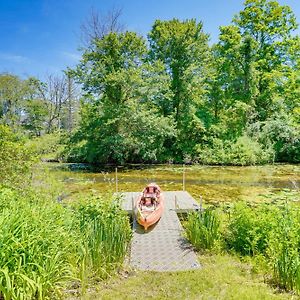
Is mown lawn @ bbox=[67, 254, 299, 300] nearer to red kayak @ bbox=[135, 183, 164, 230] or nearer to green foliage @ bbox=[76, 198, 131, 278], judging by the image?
green foliage @ bbox=[76, 198, 131, 278]

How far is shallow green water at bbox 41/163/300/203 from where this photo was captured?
39.9 feet

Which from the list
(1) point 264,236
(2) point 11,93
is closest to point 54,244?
(1) point 264,236

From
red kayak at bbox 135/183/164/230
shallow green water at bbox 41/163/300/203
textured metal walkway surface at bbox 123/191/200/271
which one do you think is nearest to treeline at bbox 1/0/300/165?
shallow green water at bbox 41/163/300/203

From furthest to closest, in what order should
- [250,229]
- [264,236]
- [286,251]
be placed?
[250,229] < [264,236] < [286,251]

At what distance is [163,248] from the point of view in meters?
6.32

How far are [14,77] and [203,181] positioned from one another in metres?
24.7

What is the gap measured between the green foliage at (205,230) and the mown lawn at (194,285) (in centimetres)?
68

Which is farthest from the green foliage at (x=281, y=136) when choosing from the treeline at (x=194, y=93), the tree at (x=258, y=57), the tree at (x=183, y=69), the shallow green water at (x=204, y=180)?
the tree at (x=183, y=69)

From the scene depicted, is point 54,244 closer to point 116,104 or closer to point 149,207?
point 149,207

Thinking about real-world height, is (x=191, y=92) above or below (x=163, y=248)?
above

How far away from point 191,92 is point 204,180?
10887 mm

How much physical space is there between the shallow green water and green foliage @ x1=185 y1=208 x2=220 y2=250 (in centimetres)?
401

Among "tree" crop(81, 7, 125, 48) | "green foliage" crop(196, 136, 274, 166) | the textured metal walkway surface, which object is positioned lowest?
the textured metal walkway surface

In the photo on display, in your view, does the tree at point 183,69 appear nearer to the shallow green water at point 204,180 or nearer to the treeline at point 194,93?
the treeline at point 194,93
